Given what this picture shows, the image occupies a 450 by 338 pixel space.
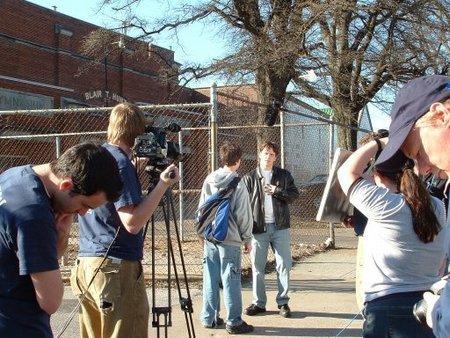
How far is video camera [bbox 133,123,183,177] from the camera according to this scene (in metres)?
3.58

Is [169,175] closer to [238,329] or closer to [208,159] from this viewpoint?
[238,329]

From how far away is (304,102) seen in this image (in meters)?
17.4

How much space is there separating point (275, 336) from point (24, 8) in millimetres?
20686

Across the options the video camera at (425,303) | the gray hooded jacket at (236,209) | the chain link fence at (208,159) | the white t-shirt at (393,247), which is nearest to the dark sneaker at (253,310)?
the gray hooded jacket at (236,209)

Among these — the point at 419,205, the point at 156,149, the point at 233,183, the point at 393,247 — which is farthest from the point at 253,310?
the point at 419,205

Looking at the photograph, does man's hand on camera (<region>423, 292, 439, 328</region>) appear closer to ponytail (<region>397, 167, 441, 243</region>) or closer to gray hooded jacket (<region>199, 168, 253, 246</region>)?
ponytail (<region>397, 167, 441, 243</region>)

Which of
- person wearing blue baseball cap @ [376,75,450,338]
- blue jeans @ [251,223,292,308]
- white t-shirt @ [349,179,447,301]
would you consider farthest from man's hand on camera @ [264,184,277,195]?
person wearing blue baseball cap @ [376,75,450,338]

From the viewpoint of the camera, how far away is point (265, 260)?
662cm

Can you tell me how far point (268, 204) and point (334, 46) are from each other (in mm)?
10046

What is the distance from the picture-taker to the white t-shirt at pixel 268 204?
21.8ft

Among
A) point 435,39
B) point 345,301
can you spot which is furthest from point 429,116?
point 435,39

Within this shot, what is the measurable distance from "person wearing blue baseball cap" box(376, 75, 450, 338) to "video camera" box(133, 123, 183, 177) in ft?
5.69

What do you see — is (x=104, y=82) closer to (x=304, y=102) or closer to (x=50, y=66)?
(x=50, y=66)

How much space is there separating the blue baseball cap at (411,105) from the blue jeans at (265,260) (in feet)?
14.8
